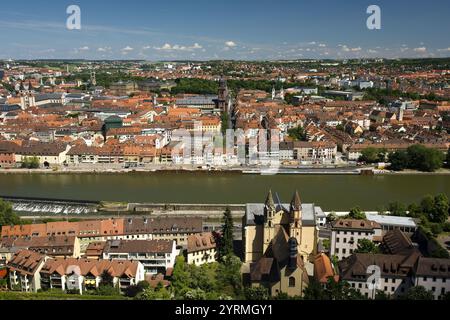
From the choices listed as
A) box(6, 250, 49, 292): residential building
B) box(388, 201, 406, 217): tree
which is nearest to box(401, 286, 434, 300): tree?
box(388, 201, 406, 217): tree

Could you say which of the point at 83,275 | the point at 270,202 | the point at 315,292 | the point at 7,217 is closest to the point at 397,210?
the point at 270,202

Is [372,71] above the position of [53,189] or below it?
above

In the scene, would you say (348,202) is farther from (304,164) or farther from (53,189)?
(53,189)

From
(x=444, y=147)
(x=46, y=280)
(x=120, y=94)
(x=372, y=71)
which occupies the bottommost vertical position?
(x=46, y=280)

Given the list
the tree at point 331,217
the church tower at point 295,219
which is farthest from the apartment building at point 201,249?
the tree at point 331,217

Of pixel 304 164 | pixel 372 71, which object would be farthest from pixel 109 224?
pixel 372 71
